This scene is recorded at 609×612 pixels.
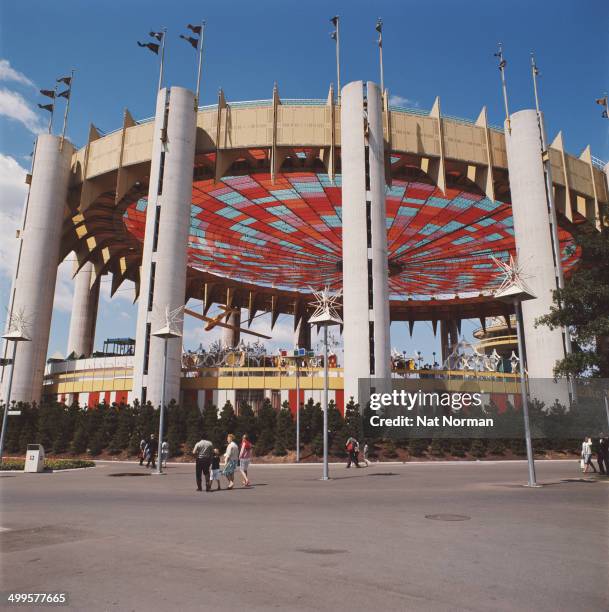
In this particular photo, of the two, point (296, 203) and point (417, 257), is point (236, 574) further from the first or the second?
point (417, 257)

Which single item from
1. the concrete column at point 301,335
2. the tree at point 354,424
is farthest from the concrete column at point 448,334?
the tree at point 354,424

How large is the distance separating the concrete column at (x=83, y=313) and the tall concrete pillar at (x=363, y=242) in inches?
1500

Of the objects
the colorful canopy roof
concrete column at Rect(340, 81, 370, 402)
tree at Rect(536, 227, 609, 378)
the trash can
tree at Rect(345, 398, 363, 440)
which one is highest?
the colorful canopy roof

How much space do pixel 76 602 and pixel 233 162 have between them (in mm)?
42579

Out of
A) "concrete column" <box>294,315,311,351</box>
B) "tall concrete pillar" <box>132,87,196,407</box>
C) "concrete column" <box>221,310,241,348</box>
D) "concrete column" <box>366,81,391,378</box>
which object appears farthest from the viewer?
"concrete column" <box>294,315,311,351</box>

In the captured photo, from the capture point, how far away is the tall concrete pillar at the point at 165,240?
1510 inches

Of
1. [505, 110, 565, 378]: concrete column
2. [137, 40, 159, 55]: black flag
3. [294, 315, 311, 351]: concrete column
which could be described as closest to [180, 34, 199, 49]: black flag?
[137, 40, 159, 55]: black flag

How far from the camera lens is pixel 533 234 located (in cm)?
4200

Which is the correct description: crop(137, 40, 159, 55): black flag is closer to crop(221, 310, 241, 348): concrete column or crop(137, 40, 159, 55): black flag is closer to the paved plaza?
the paved plaza

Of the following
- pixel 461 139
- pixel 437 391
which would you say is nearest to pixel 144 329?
pixel 437 391

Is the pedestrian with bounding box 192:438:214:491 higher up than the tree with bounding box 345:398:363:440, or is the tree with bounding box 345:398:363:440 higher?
the tree with bounding box 345:398:363:440

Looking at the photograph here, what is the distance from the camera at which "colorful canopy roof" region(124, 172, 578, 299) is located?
4906 centimetres

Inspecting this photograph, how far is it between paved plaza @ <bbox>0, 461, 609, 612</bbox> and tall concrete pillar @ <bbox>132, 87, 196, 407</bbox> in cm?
2329

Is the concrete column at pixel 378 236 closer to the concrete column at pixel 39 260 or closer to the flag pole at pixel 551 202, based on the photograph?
the flag pole at pixel 551 202
